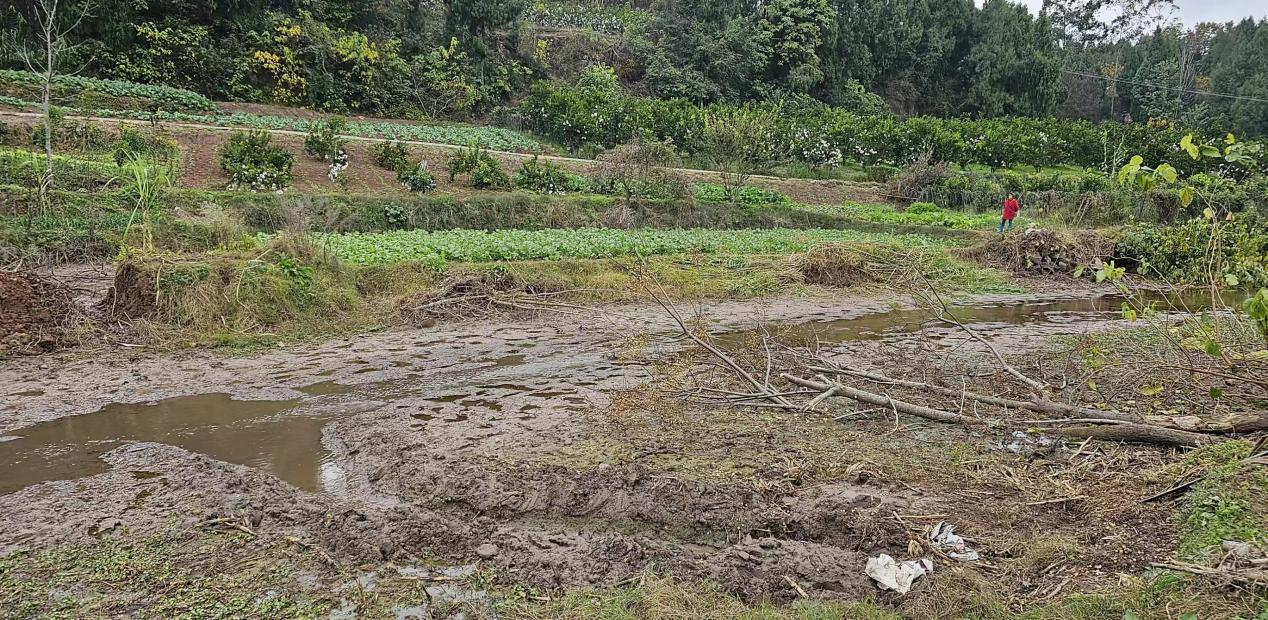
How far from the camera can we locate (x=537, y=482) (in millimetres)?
5637

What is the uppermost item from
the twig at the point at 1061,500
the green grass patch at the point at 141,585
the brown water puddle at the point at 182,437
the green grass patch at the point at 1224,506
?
the green grass patch at the point at 1224,506

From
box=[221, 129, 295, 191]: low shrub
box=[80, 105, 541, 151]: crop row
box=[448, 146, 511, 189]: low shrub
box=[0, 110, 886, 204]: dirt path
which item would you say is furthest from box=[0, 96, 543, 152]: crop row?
box=[448, 146, 511, 189]: low shrub

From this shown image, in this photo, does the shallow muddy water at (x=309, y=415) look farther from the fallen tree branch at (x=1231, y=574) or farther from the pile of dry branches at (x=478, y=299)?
the fallen tree branch at (x=1231, y=574)

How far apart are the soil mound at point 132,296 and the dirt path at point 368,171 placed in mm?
11080

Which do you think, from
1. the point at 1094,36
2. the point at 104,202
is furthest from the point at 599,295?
the point at 1094,36

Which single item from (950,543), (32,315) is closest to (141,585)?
(950,543)

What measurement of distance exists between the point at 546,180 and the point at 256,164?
8139mm

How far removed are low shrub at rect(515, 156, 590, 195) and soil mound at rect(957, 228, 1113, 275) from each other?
12178mm

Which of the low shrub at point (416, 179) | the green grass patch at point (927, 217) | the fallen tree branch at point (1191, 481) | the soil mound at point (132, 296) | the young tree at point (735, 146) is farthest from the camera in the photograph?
the young tree at point (735, 146)

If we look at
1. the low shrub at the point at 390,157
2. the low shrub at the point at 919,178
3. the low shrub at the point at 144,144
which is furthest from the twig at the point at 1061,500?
the low shrub at the point at 919,178

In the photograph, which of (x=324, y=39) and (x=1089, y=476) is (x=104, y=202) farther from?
(x=324, y=39)

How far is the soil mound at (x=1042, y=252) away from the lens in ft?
60.4

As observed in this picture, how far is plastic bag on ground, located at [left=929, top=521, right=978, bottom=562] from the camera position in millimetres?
4402

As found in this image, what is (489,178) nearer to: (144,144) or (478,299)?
(144,144)
